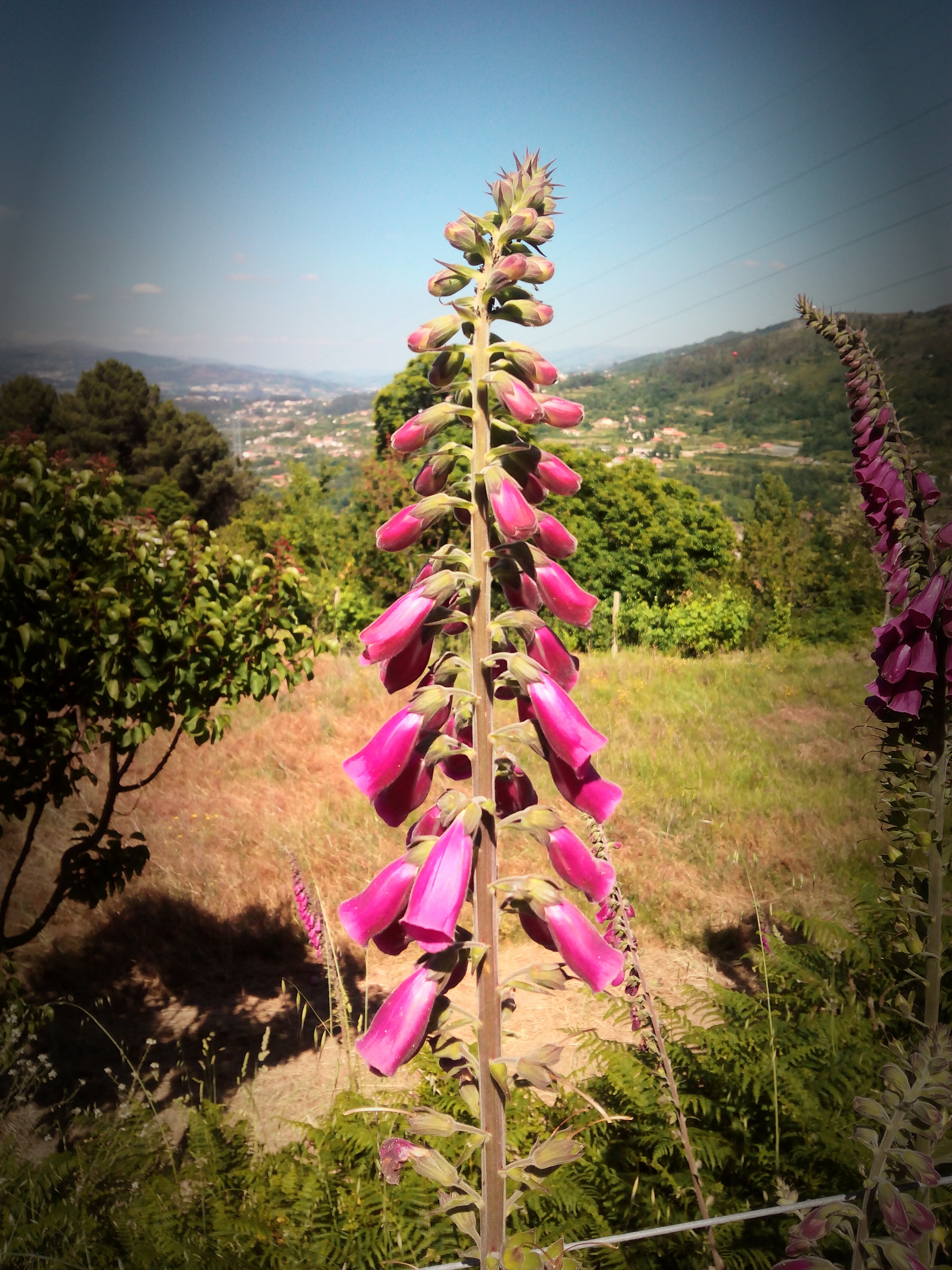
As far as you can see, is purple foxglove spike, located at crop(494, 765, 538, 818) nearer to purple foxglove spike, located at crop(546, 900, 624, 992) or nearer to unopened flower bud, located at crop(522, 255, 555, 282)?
purple foxglove spike, located at crop(546, 900, 624, 992)

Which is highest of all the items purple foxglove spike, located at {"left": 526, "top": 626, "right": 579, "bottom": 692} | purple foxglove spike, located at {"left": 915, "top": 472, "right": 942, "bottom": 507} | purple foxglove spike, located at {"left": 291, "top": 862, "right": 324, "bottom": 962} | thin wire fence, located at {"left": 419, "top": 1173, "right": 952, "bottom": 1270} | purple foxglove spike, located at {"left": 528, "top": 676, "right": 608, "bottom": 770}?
purple foxglove spike, located at {"left": 915, "top": 472, "right": 942, "bottom": 507}

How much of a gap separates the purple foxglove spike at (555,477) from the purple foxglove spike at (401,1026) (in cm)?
60

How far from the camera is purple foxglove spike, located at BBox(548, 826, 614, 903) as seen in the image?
887 millimetres

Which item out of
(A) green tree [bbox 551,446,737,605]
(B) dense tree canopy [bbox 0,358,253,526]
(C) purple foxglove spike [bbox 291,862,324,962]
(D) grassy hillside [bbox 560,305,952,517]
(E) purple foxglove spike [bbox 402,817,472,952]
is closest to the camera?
(E) purple foxglove spike [bbox 402,817,472,952]

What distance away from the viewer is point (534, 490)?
0.99 m

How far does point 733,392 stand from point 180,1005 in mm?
21298

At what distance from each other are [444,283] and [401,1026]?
0.87 meters

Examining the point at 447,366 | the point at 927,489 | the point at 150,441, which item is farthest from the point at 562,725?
the point at 150,441

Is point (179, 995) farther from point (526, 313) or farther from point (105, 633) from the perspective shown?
point (526, 313)

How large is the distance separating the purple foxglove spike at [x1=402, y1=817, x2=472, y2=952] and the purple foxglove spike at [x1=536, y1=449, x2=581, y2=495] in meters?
0.43

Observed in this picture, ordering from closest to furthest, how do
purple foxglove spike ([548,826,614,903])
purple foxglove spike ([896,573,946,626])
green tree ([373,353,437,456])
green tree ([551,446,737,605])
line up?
purple foxglove spike ([548,826,614,903])
purple foxglove spike ([896,573,946,626])
green tree ([551,446,737,605])
green tree ([373,353,437,456])

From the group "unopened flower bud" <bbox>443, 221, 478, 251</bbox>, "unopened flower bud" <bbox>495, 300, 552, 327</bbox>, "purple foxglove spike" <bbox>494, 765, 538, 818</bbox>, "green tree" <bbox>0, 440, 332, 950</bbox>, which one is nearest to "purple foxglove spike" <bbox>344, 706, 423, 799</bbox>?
"purple foxglove spike" <bbox>494, 765, 538, 818</bbox>

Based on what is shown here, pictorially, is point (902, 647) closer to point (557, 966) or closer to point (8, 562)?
point (557, 966)

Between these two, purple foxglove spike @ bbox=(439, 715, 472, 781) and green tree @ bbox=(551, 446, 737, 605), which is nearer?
purple foxglove spike @ bbox=(439, 715, 472, 781)
